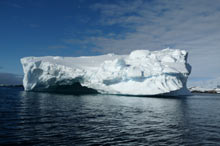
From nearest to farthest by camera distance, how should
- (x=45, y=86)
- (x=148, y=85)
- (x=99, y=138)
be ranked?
(x=99, y=138)
(x=148, y=85)
(x=45, y=86)

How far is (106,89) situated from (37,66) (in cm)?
1494

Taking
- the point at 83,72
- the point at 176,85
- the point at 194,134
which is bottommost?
the point at 194,134

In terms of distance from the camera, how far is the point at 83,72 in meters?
37.7

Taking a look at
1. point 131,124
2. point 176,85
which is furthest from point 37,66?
point 131,124

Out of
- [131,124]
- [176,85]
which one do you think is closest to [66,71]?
[176,85]

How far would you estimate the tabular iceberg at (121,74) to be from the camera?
110 ft

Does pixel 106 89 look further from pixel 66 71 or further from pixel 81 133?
pixel 81 133

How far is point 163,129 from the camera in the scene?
37.7 feet

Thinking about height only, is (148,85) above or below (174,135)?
above

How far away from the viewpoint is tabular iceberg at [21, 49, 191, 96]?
110 feet

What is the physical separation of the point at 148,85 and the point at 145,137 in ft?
80.3

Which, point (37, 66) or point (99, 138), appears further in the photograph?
point (37, 66)

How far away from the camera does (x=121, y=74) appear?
34.7 m

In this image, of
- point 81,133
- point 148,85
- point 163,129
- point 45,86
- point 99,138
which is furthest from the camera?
point 45,86
